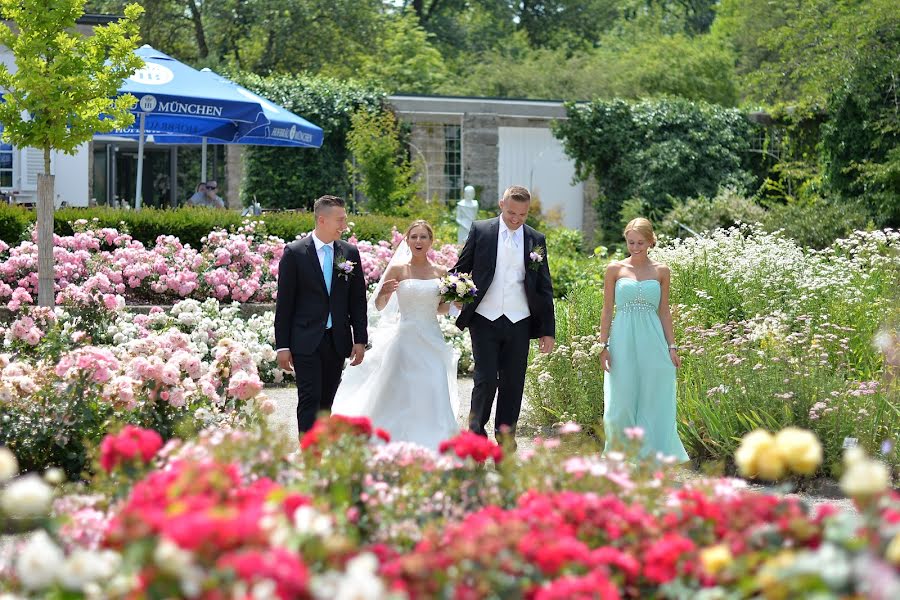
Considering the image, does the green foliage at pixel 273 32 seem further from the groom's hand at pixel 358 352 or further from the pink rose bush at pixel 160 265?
the groom's hand at pixel 358 352

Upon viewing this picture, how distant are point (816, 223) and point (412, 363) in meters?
11.2

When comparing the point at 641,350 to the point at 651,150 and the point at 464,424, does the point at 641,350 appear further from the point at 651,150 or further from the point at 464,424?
the point at 651,150

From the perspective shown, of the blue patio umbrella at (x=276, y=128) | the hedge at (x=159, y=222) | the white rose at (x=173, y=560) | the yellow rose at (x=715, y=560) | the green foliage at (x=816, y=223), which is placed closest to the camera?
the white rose at (x=173, y=560)

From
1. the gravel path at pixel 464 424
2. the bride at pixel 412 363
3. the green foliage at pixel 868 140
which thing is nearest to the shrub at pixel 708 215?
the green foliage at pixel 868 140

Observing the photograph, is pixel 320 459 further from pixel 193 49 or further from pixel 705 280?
pixel 193 49

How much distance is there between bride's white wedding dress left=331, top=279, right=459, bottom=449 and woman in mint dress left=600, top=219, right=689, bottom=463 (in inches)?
42.0

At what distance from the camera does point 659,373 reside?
25.3ft

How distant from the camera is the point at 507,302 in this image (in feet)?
25.2

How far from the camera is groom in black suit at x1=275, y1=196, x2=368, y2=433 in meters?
7.26

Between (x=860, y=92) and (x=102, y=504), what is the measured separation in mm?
19165

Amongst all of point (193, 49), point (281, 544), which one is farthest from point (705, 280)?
point (193, 49)

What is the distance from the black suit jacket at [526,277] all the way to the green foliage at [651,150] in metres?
16.7

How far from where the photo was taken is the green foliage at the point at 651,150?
2439 cm

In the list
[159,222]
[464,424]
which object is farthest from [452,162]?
[464,424]
